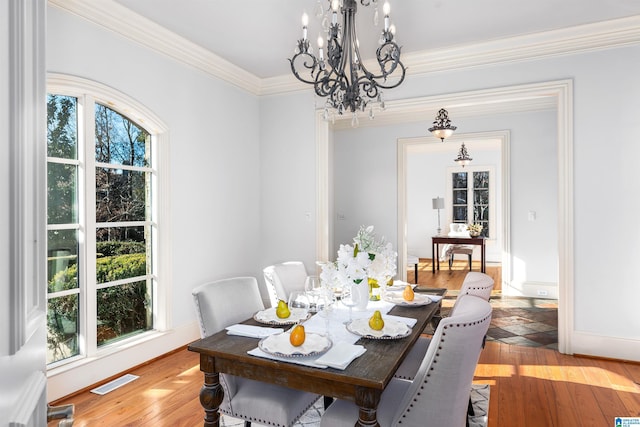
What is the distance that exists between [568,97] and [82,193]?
4.12m

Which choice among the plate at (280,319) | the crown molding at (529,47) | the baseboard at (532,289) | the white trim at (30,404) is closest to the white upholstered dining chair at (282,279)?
the plate at (280,319)

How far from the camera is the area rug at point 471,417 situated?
240cm

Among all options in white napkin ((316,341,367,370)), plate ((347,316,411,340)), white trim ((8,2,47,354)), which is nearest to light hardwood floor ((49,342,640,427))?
plate ((347,316,411,340))

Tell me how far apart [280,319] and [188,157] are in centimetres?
224

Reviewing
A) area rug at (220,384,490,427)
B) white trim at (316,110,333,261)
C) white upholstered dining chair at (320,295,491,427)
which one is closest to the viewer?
white upholstered dining chair at (320,295,491,427)

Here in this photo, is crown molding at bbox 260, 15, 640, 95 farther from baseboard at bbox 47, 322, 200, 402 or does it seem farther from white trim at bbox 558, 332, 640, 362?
baseboard at bbox 47, 322, 200, 402

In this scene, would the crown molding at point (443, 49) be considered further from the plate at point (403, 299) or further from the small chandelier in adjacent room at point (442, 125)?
the plate at point (403, 299)

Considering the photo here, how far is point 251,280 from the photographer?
99.7 inches

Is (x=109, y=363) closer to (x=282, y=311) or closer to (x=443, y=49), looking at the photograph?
(x=282, y=311)

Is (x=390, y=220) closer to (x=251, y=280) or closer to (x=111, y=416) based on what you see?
(x=251, y=280)

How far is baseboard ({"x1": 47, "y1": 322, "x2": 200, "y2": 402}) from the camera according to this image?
8.65 ft

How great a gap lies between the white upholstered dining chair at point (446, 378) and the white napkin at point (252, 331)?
1.69ft

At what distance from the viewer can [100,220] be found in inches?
121

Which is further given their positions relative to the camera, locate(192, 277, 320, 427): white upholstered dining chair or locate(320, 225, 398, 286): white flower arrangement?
locate(320, 225, 398, 286): white flower arrangement
